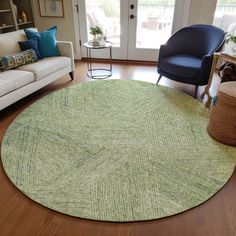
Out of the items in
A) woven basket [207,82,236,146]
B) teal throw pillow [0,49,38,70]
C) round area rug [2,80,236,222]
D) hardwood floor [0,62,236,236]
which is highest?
teal throw pillow [0,49,38,70]

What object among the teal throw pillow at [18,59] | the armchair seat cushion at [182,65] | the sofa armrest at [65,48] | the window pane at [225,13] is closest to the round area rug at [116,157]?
the armchair seat cushion at [182,65]

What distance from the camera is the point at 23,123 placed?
98.5 inches

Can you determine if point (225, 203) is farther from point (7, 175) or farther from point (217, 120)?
point (7, 175)

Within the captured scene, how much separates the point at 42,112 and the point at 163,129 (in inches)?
57.7

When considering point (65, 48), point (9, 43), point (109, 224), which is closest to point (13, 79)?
point (9, 43)

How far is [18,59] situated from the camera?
9.52 ft

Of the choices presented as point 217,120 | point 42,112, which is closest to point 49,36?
point 42,112

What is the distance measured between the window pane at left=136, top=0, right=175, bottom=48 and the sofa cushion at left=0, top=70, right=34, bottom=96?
7.81 feet

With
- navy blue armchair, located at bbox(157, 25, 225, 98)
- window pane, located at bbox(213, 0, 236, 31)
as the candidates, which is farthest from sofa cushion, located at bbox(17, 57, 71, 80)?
window pane, located at bbox(213, 0, 236, 31)

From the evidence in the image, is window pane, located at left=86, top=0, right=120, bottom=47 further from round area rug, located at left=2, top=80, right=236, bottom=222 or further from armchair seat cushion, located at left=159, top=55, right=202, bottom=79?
round area rug, located at left=2, top=80, right=236, bottom=222

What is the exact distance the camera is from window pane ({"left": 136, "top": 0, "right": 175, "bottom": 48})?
13.0 feet

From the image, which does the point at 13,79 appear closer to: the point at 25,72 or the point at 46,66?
the point at 25,72

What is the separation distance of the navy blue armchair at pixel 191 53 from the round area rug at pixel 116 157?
34 cm

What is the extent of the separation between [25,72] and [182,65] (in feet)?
6.66
